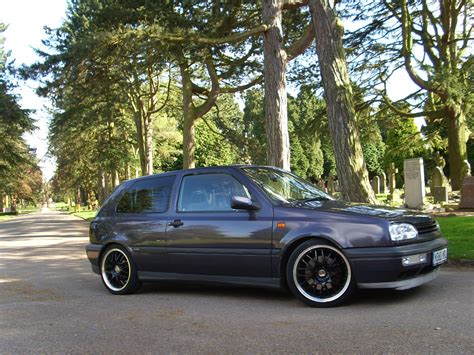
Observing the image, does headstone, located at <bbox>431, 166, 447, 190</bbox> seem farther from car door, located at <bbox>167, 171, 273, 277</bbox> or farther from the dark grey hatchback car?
car door, located at <bbox>167, 171, 273, 277</bbox>

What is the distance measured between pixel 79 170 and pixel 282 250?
5110cm

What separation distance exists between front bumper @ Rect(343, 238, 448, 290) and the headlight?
89 mm

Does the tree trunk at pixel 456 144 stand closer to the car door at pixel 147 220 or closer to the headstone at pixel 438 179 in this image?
the headstone at pixel 438 179

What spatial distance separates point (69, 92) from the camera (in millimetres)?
20922

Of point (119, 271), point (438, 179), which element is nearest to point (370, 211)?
point (119, 271)

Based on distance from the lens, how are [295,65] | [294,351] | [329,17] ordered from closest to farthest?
[294,351] → [329,17] → [295,65]

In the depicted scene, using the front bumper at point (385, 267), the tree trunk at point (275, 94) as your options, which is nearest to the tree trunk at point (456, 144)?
the tree trunk at point (275, 94)

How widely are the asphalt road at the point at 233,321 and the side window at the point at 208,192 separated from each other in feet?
3.83

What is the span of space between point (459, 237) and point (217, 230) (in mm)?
5891

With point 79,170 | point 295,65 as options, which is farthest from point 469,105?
point 79,170

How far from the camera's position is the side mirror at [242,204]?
6.01 metres

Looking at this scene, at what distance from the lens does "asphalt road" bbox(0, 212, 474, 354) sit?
4480 mm

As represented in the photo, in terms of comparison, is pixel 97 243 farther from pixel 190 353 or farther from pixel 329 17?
pixel 329 17

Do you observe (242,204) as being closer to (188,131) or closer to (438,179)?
(188,131)
